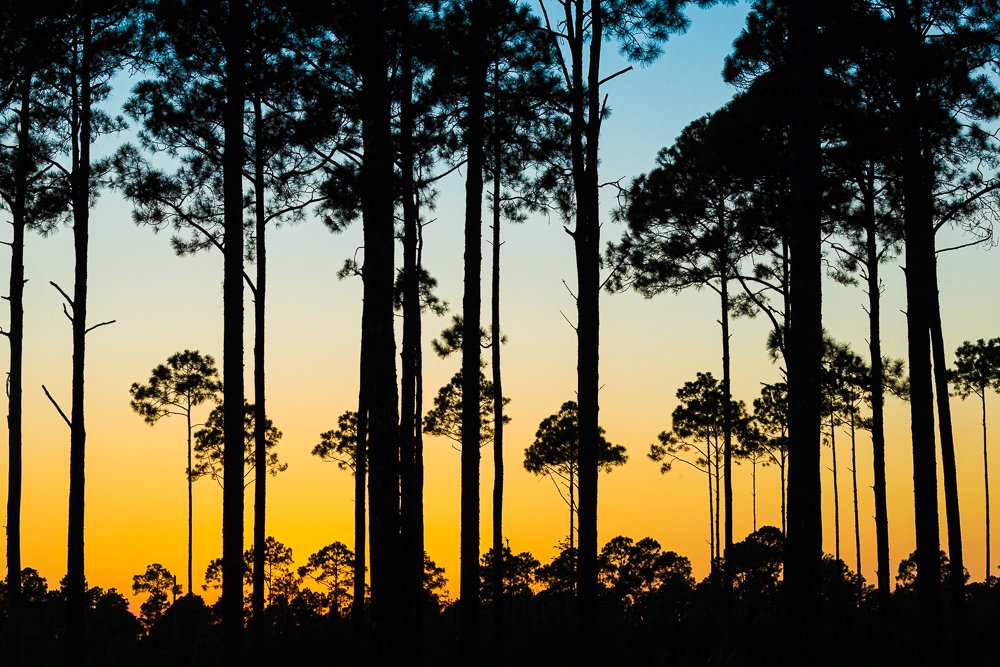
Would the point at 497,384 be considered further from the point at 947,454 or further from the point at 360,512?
the point at 947,454

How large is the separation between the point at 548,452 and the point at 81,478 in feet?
63.3

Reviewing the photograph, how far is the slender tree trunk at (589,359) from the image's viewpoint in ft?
37.7

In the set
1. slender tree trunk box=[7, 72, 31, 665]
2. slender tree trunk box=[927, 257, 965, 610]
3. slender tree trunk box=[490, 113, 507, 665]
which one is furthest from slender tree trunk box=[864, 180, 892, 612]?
slender tree trunk box=[7, 72, 31, 665]

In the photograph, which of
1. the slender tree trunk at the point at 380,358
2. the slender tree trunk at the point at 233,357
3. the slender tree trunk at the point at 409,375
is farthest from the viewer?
the slender tree trunk at the point at 409,375

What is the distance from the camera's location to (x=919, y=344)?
13.9m

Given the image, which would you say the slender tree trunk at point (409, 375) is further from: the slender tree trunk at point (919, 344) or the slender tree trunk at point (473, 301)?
the slender tree trunk at point (919, 344)

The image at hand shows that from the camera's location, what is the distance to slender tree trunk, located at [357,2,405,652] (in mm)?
9523

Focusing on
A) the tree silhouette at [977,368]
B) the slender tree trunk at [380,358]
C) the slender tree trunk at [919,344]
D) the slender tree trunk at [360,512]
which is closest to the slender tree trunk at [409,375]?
the slender tree trunk at [360,512]

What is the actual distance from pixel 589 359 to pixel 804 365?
3256mm

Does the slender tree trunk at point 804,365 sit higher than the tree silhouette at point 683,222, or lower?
lower

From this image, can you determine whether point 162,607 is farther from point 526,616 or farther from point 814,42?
point 814,42

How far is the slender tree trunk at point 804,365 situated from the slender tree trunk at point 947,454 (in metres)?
7.07

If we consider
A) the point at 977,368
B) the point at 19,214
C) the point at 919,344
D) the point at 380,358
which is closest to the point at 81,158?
the point at 19,214

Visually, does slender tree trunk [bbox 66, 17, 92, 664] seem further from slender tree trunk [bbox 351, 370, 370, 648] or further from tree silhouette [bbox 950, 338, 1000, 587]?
tree silhouette [bbox 950, 338, 1000, 587]
